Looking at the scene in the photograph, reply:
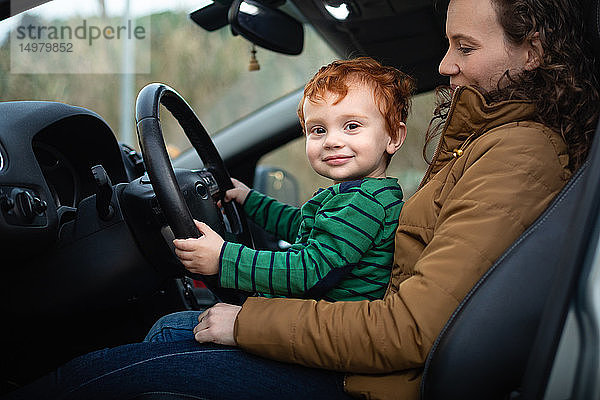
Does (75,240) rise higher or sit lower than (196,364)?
higher

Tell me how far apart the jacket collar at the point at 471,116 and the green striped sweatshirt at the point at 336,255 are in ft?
0.49

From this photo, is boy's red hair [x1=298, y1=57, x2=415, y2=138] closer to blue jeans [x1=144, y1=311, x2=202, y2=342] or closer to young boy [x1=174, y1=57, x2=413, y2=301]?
young boy [x1=174, y1=57, x2=413, y2=301]

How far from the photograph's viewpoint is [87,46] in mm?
3930

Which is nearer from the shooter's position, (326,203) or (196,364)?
(196,364)

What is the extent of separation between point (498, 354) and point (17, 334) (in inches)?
38.2

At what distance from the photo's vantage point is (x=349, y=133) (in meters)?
1.26

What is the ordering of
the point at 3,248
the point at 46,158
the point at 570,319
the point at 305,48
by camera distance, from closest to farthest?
the point at 570,319
the point at 3,248
the point at 46,158
the point at 305,48

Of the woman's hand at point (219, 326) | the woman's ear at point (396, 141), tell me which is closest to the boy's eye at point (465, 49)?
the woman's ear at point (396, 141)

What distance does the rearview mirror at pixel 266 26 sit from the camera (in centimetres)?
167

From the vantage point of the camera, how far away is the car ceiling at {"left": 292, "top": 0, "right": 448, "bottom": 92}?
1.65m

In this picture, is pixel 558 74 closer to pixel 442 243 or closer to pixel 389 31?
pixel 442 243

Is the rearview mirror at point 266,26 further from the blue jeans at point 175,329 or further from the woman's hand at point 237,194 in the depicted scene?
the blue jeans at point 175,329

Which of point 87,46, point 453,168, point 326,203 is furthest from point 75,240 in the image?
point 87,46

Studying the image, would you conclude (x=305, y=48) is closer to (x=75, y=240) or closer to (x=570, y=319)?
(x=75, y=240)
